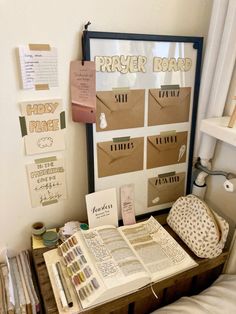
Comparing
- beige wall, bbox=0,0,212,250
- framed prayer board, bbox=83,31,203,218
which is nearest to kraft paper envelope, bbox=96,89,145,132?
framed prayer board, bbox=83,31,203,218

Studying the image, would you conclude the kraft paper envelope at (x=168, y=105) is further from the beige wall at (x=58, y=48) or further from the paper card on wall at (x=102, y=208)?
the paper card on wall at (x=102, y=208)

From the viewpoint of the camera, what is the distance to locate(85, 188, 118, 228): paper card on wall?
111cm

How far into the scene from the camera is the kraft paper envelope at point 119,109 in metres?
1.02

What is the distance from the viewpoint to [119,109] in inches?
41.4

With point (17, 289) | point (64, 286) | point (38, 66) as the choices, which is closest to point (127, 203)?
point (64, 286)

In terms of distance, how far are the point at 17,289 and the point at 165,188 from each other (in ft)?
2.53

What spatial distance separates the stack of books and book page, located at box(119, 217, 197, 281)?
420 mm

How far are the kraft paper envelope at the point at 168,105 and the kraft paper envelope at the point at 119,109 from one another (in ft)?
0.16

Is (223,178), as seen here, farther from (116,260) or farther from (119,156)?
(116,260)

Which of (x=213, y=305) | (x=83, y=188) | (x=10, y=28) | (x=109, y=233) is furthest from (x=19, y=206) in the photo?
(x=213, y=305)

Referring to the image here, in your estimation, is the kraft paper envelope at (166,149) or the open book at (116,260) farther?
the kraft paper envelope at (166,149)

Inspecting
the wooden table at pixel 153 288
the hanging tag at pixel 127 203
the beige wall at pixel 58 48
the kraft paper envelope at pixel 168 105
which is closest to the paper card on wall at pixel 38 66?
the beige wall at pixel 58 48

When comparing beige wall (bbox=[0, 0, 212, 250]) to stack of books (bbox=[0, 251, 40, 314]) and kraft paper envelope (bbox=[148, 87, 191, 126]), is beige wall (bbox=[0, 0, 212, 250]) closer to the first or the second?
stack of books (bbox=[0, 251, 40, 314])

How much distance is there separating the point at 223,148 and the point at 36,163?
826 mm
